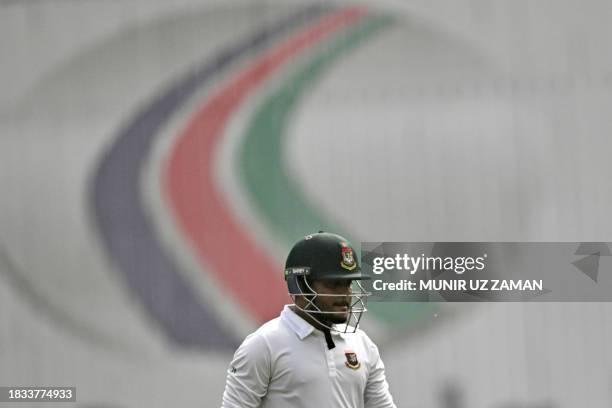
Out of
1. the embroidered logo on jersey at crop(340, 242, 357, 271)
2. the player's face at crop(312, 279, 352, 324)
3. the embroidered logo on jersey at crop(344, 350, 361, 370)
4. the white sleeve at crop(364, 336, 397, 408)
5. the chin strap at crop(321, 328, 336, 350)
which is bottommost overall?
the white sleeve at crop(364, 336, 397, 408)

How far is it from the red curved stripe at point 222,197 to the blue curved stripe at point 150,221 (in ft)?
0.38

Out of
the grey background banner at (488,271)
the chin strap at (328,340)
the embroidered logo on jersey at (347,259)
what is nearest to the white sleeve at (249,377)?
the chin strap at (328,340)

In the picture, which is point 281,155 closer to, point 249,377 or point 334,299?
point 334,299

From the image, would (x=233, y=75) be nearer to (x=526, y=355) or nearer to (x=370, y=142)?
(x=370, y=142)

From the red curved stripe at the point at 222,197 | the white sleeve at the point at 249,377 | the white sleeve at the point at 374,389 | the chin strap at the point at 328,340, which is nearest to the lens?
the white sleeve at the point at 249,377

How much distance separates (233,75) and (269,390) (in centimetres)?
313

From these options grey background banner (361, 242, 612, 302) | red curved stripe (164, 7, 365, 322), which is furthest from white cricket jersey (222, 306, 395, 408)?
red curved stripe (164, 7, 365, 322)

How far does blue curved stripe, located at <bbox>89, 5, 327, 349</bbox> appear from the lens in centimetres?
552

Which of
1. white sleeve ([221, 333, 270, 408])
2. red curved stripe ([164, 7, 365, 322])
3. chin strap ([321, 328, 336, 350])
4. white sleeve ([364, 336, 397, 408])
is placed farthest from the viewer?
red curved stripe ([164, 7, 365, 322])

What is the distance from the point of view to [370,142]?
18.0ft

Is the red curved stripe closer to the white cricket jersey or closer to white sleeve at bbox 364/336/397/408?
white sleeve at bbox 364/336/397/408

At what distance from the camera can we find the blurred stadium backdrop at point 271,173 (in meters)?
5.31

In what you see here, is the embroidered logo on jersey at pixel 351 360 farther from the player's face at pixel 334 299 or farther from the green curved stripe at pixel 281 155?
the green curved stripe at pixel 281 155

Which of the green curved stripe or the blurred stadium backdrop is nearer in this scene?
the blurred stadium backdrop
